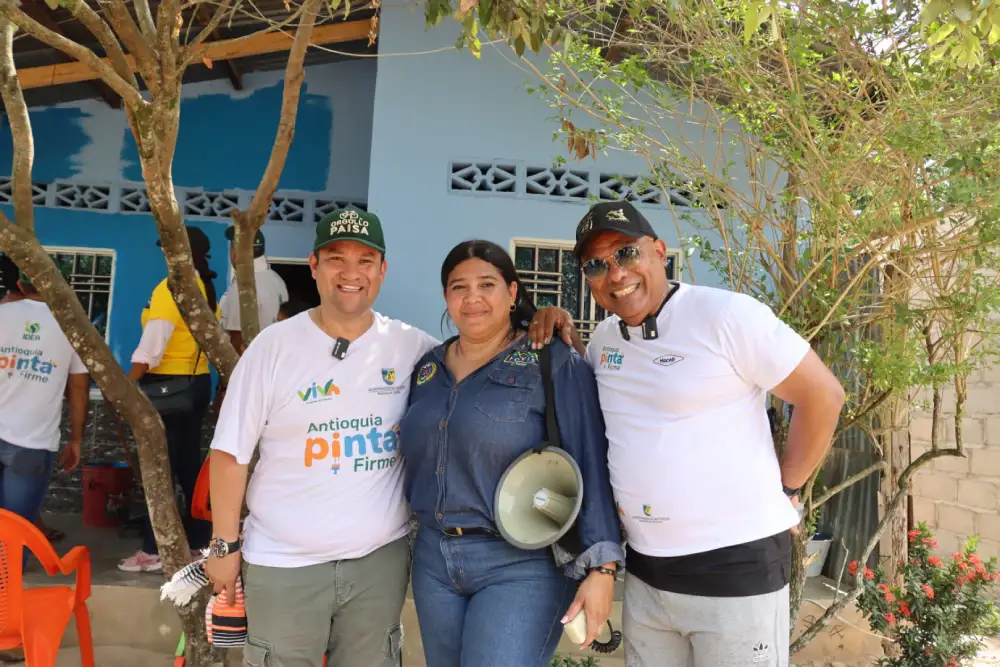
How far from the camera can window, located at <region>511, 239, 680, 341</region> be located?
662cm

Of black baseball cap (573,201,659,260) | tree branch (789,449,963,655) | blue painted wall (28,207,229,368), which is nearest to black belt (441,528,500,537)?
black baseball cap (573,201,659,260)

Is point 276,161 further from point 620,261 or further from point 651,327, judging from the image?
point 651,327

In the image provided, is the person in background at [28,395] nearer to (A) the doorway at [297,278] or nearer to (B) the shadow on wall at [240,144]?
(A) the doorway at [297,278]

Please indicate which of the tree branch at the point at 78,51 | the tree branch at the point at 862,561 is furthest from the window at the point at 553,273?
the tree branch at the point at 78,51

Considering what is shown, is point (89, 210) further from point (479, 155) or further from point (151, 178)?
point (151, 178)

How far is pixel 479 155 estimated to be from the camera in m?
6.64

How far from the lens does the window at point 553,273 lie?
21.7 ft

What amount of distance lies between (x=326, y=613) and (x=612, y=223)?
1478 millimetres

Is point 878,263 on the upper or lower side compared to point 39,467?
upper

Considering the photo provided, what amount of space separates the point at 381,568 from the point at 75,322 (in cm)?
186

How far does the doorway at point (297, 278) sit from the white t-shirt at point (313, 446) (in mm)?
5577

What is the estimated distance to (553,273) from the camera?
6645 millimetres

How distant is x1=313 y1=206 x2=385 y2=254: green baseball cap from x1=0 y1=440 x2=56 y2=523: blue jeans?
2410 millimetres

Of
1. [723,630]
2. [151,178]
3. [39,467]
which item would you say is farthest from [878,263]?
[39,467]
